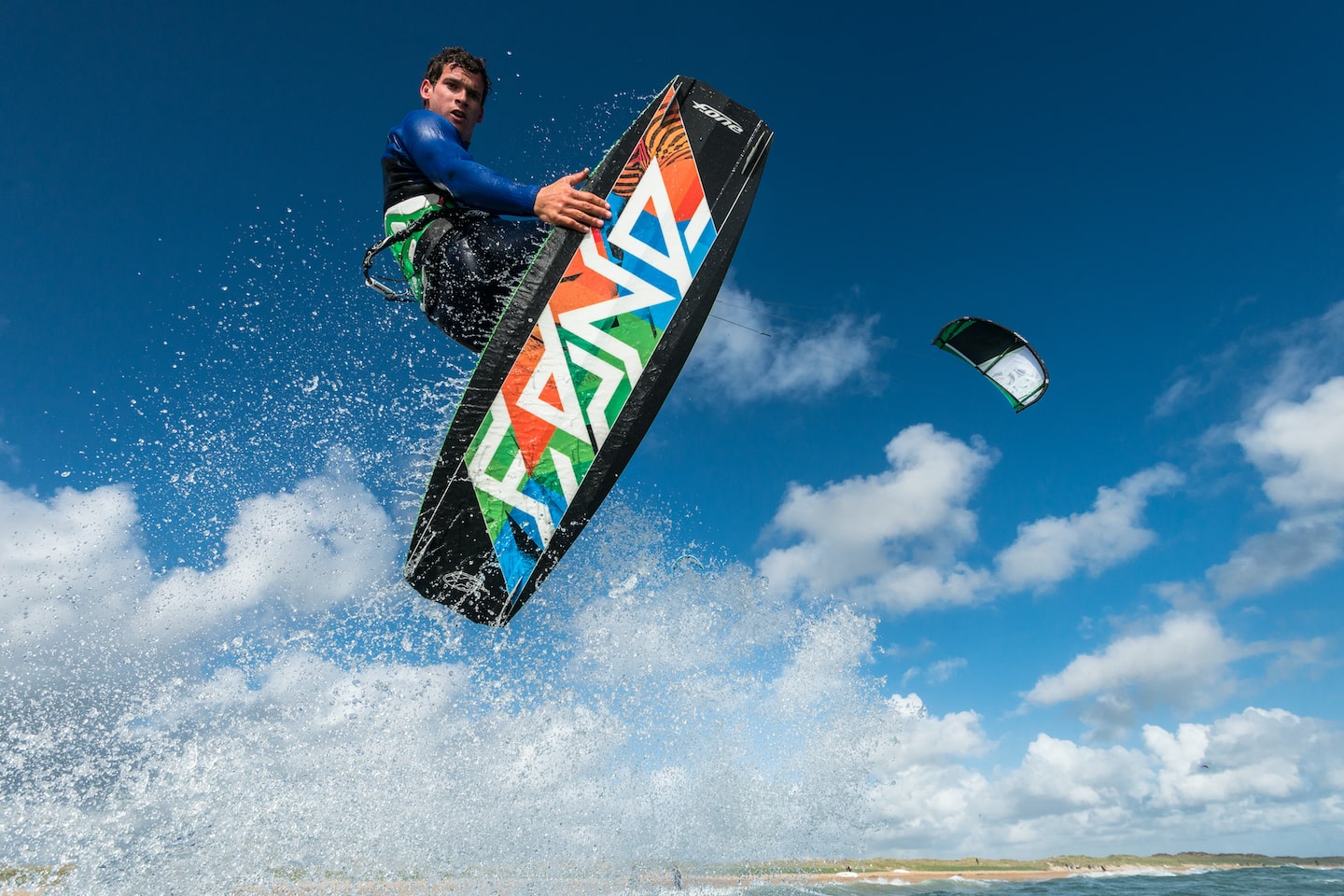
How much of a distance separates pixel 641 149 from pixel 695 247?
0.88 metres

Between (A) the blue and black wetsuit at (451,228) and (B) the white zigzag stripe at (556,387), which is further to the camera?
(B) the white zigzag stripe at (556,387)

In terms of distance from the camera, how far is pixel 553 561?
4.63 m

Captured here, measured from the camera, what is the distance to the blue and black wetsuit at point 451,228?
4480 mm

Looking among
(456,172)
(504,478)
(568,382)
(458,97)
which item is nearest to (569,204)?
(456,172)

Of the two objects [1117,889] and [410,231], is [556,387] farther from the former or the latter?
[1117,889]

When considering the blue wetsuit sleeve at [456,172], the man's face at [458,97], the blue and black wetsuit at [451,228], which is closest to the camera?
the blue wetsuit sleeve at [456,172]

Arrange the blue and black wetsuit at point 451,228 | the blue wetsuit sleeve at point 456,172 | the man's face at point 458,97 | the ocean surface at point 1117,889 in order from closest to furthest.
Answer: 1. the blue wetsuit sleeve at point 456,172
2. the blue and black wetsuit at point 451,228
3. the man's face at point 458,97
4. the ocean surface at point 1117,889

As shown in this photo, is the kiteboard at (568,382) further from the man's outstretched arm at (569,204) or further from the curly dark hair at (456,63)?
the curly dark hair at (456,63)

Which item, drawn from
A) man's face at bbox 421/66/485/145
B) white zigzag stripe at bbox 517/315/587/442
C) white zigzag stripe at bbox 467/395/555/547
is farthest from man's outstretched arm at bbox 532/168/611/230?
white zigzag stripe at bbox 467/395/555/547

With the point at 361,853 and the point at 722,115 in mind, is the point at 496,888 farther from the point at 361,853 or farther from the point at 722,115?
the point at 722,115

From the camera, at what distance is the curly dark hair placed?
5.18 m

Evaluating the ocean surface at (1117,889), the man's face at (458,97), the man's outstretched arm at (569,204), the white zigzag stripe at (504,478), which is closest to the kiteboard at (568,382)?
the white zigzag stripe at (504,478)

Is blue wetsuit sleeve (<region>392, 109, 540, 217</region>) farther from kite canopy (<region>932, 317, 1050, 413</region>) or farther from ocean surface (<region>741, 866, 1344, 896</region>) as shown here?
ocean surface (<region>741, 866, 1344, 896</region>)

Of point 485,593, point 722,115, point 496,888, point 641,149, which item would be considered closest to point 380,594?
point 485,593
